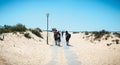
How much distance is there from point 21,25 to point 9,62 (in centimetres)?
3134

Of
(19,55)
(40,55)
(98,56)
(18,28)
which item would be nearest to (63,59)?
(40,55)

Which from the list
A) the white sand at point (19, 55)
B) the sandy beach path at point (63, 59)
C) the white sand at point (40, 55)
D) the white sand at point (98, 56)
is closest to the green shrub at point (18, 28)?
the white sand at point (40, 55)

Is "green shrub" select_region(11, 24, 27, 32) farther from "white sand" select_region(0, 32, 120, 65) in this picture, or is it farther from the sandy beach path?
the sandy beach path

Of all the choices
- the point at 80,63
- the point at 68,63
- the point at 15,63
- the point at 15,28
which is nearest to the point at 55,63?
the point at 68,63

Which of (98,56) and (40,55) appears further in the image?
(40,55)

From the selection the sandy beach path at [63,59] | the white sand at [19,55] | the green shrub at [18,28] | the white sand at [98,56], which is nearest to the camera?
the white sand at [19,55]

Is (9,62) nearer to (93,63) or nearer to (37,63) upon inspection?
(37,63)

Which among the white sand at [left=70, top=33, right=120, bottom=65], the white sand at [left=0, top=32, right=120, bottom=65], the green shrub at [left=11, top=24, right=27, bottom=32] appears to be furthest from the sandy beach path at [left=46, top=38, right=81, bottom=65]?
the green shrub at [left=11, top=24, right=27, bottom=32]

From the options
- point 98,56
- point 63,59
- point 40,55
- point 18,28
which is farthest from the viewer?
point 18,28

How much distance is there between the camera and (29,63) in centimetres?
1520

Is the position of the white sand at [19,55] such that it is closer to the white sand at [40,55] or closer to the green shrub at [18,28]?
the white sand at [40,55]

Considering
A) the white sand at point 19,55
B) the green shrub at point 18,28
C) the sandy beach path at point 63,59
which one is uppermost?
the green shrub at point 18,28

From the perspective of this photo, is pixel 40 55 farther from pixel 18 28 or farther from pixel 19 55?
pixel 18 28

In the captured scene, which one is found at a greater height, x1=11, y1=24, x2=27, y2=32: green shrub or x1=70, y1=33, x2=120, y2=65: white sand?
x1=11, y1=24, x2=27, y2=32: green shrub
